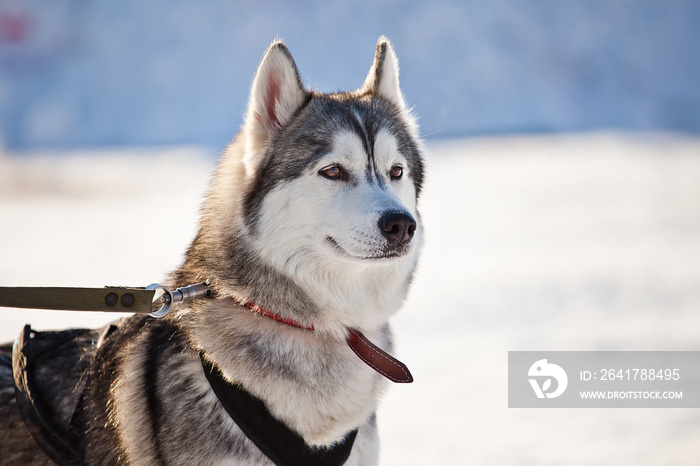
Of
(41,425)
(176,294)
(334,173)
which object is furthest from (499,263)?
(41,425)

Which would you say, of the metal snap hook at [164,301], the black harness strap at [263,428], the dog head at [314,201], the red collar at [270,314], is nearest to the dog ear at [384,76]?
the dog head at [314,201]

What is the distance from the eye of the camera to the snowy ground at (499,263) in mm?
3615

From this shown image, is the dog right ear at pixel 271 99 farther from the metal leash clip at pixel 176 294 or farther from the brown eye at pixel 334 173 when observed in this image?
the metal leash clip at pixel 176 294

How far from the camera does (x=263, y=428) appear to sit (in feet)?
6.36

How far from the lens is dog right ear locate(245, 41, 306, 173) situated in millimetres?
2312

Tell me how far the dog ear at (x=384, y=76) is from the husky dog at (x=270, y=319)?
0.81 ft

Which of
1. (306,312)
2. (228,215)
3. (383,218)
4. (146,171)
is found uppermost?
(383,218)

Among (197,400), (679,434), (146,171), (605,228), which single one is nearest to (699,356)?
(679,434)

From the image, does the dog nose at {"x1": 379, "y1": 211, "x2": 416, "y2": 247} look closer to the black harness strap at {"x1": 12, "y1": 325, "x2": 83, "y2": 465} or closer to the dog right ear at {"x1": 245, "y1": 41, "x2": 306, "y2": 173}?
the dog right ear at {"x1": 245, "y1": 41, "x2": 306, "y2": 173}

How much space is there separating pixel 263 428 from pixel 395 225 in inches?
29.0

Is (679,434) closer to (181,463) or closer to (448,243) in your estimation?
(181,463)

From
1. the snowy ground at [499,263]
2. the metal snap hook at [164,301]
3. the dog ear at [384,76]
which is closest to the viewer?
the metal snap hook at [164,301]

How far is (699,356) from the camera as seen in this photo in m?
4.27

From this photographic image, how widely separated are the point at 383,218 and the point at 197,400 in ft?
2.63
